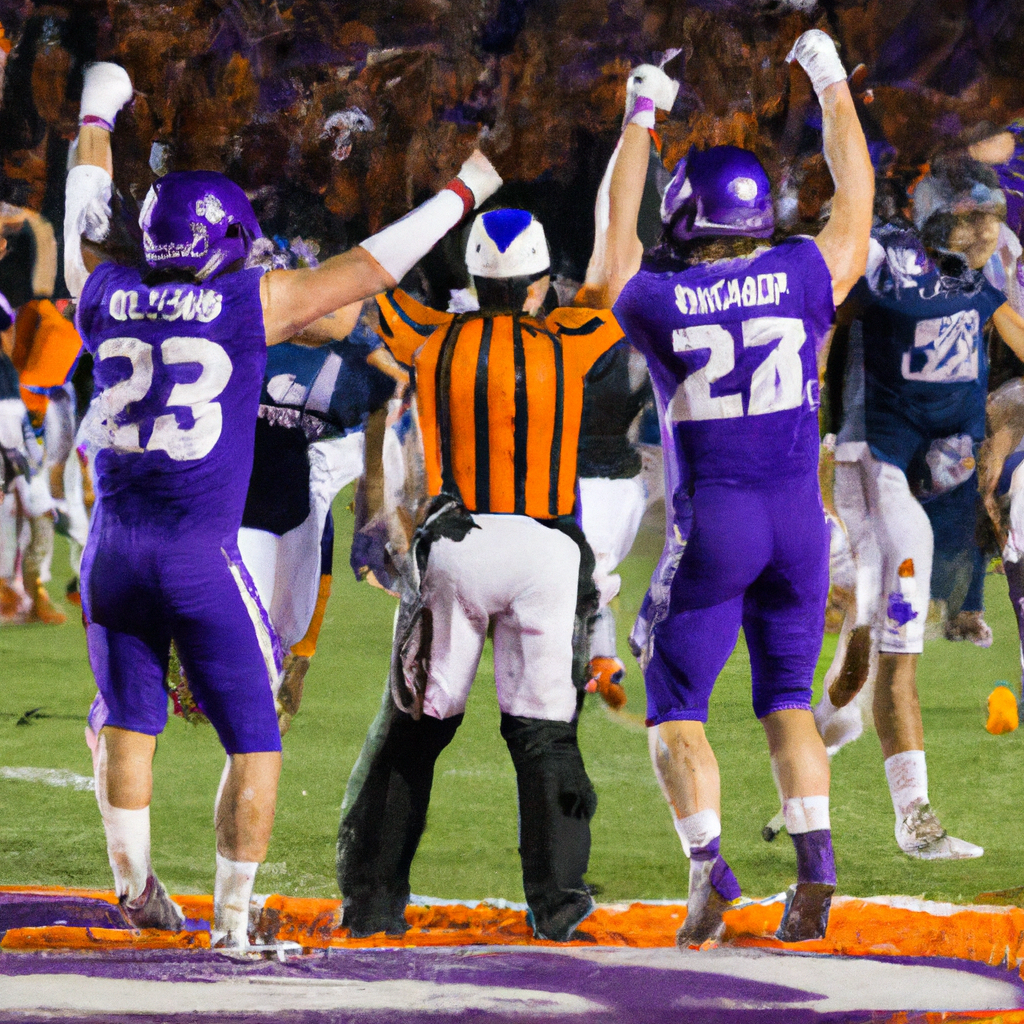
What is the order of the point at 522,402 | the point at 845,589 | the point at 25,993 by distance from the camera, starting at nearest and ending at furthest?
the point at 25,993
the point at 522,402
the point at 845,589

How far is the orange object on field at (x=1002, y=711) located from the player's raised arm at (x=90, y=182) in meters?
2.60

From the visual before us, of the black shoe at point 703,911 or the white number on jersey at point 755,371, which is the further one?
the black shoe at point 703,911

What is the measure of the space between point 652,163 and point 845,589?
1206 millimetres

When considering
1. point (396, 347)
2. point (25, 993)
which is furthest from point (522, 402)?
point (25, 993)

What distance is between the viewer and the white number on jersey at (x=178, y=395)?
318 cm

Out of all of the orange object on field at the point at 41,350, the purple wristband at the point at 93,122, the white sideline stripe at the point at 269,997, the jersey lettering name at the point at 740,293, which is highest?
the purple wristband at the point at 93,122

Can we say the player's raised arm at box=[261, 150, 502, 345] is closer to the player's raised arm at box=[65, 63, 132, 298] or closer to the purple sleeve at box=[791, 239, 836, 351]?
the player's raised arm at box=[65, 63, 132, 298]

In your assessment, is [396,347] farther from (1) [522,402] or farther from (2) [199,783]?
(2) [199,783]

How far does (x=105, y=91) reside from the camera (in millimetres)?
3406

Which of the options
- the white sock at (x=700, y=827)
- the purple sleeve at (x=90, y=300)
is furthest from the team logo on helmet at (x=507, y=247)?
the white sock at (x=700, y=827)

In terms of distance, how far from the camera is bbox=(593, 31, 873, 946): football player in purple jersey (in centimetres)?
322

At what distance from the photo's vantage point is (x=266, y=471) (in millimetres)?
3412

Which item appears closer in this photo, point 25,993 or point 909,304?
point 25,993

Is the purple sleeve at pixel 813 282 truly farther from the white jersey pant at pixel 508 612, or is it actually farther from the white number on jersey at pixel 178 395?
the white number on jersey at pixel 178 395
